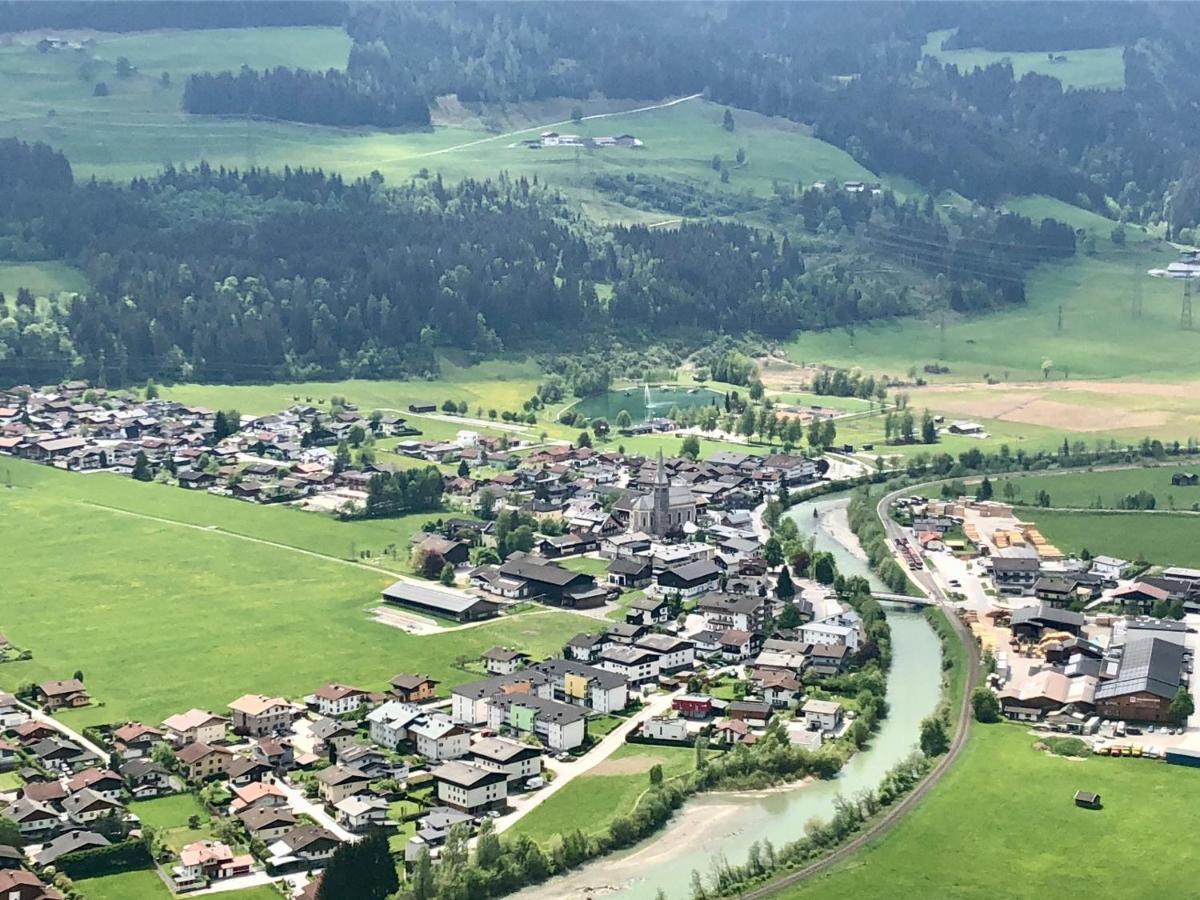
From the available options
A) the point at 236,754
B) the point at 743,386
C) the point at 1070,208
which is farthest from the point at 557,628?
the point at 1070,208

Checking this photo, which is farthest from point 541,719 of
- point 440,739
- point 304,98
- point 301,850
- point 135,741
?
Answer: point 304,98

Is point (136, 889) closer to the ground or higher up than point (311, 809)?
closer to the ground

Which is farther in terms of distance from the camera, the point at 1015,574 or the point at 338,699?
the point at 1015,574

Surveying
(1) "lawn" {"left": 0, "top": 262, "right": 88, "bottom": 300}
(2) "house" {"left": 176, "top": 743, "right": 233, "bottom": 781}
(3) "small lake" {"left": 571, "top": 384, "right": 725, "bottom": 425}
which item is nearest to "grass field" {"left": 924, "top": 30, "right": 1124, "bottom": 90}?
(3) "small lake" {"left": 571, "top": 384, "right": 725, "bottom": 425}

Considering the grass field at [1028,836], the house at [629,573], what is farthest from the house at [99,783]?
the house at [629,573]

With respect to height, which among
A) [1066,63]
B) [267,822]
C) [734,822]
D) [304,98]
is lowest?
[734,822]

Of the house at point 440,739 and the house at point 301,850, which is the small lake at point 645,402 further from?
the house at point 301,850

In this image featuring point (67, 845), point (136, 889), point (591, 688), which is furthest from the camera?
point (591, 688)

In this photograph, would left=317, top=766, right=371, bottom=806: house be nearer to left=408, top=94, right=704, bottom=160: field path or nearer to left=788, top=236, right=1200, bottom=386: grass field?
left=788, top=236, right=1200, bottom=386: grass field

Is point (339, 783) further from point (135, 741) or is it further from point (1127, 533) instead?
point (1127, 533)
